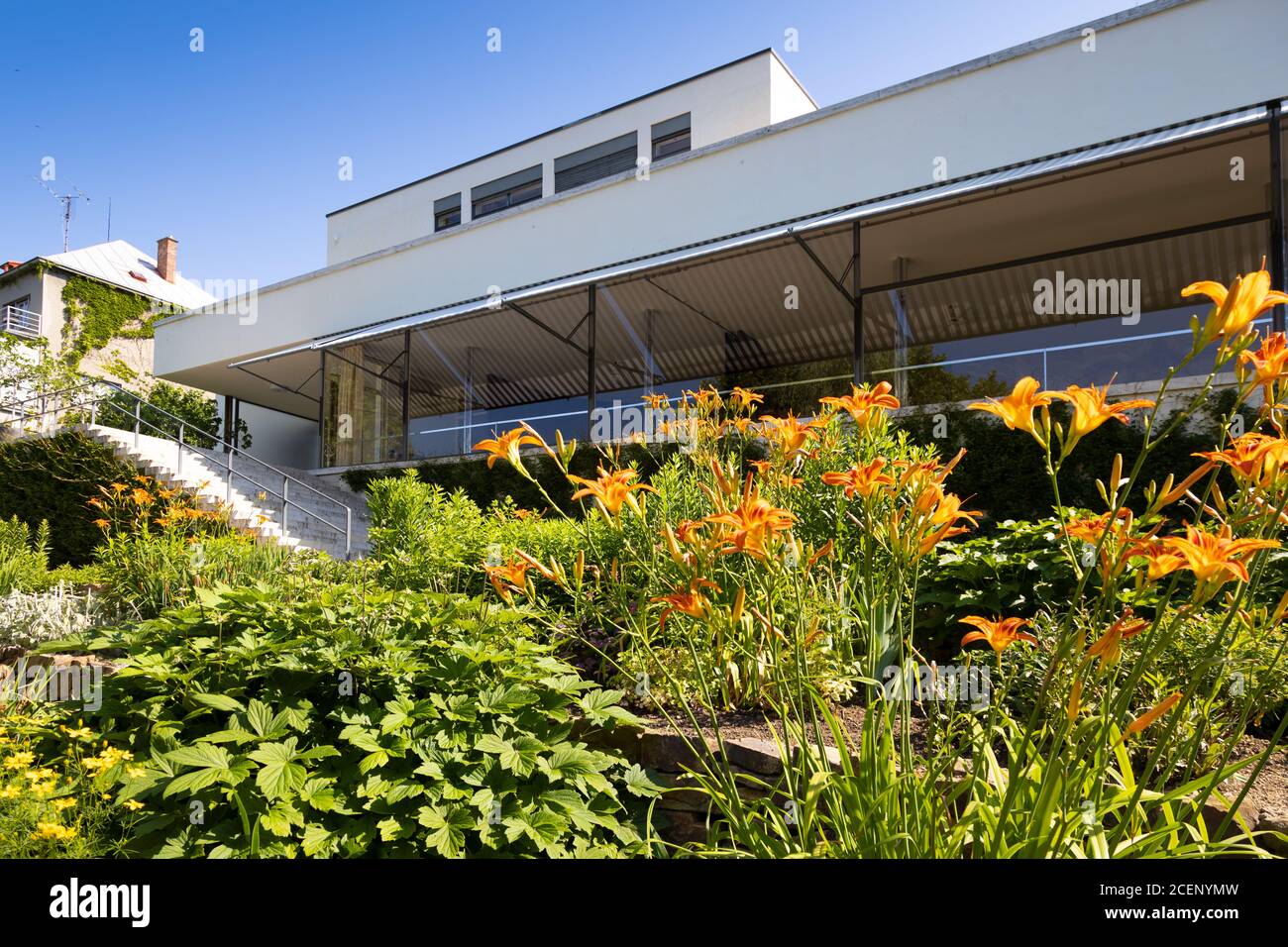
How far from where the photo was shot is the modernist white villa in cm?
909

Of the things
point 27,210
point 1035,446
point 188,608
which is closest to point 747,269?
point 1035,446

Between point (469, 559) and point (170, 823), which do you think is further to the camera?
point (469, 559)

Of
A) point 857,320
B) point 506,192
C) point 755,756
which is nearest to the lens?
point 755,756

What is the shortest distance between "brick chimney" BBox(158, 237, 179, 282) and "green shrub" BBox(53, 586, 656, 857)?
28067 millimetres

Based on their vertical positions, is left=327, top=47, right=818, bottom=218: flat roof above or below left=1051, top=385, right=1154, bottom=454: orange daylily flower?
above

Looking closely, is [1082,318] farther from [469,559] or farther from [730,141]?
[469,559]

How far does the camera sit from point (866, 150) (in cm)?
1060

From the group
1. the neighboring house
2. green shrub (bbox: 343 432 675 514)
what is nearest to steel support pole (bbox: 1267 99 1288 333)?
green shrub (bbox: 343 432 675 514)

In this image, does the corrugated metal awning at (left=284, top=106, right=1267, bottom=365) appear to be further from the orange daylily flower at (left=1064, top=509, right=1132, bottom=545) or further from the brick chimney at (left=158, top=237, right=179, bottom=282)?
the brick chimney at (left=158, top=237, right=179, bottom=282)

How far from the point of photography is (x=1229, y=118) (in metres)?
8.21

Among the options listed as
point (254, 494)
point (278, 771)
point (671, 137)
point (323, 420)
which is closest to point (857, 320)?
point (671, 137)

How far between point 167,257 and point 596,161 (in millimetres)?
17442

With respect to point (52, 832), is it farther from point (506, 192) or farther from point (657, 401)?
point (506, 192)
